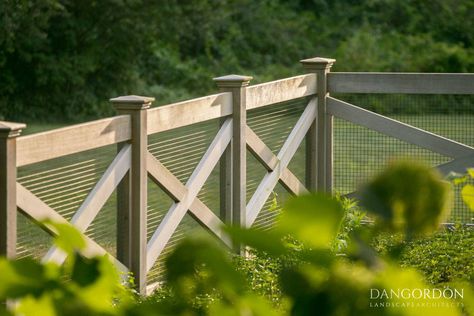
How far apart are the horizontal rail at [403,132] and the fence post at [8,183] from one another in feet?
11.0

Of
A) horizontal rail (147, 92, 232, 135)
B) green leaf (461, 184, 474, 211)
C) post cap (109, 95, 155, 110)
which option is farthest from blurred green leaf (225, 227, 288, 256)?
horizontal rail (147, 92, 232, 135)

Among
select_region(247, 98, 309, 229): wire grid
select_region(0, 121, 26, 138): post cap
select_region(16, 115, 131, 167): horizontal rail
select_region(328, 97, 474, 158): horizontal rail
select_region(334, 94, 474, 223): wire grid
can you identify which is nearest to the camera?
select_region(0, 121, 26, 138): post cap

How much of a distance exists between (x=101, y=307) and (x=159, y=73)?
1893 cm

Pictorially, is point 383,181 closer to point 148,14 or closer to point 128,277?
point 128,277

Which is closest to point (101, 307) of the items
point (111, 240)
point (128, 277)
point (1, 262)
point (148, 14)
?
point (1, 262)

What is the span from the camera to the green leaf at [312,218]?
0.49m

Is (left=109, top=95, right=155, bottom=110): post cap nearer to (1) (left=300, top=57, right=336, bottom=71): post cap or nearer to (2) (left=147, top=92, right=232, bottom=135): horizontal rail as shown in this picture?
(2) (left=147, top=92, right=232, bottom=135): horizontal rail

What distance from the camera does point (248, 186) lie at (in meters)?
6.25

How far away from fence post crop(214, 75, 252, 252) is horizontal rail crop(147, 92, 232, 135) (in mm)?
58

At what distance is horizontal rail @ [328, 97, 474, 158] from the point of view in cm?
649

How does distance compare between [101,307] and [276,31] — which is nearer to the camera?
[101,307]

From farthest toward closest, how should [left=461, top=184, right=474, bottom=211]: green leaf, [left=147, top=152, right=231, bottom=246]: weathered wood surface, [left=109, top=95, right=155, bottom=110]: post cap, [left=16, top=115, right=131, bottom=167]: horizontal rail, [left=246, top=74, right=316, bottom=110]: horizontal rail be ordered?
1. [left=246, top=74, right=316, bottom=110]: horizontal rail
2. [left=147, top=152, right=231, bottom=246]: weathered wood surface
3. [left=109, top=95, right=155, bottom=110]: post cap
4. [left=16, top=115, right=131, bottom=167]: horizontal rail
5. [left=461, top=184, right=474, bottom=211]: green leaf

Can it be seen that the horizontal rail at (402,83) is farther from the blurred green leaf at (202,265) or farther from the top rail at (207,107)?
the blurred green leaf at (202,265)

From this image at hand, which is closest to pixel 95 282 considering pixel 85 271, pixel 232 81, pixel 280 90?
pixel 85 271
